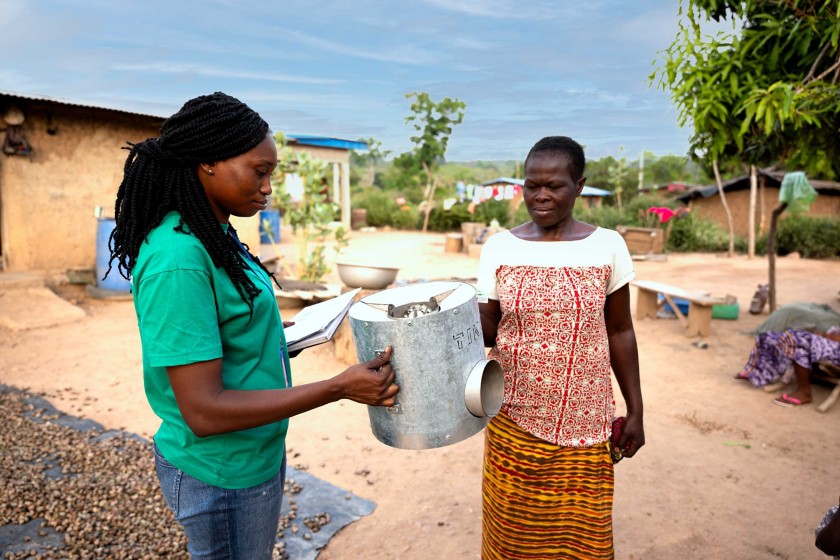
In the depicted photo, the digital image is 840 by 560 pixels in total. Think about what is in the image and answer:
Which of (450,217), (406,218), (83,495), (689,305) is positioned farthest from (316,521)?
(406,218)

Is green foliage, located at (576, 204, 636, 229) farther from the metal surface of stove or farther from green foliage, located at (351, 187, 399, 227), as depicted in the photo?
the metal surface of stove

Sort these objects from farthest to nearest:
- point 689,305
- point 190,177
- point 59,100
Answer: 1. point 59,100
2. point 689,305
3. point 190,177

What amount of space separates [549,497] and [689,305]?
20.1 feet

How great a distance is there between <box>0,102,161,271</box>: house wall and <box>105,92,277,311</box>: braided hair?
308 inches

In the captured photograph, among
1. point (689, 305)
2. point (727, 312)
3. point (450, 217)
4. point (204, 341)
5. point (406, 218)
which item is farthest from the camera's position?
point (406, 218)

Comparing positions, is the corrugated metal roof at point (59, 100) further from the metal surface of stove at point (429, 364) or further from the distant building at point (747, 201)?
the distant building at point (747, 201)

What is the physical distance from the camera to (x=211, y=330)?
3.61 feet

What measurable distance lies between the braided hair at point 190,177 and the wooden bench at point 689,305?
651 cm

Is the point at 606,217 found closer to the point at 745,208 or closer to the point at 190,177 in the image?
the point at 745,208

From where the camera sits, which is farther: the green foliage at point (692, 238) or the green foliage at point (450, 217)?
the green foliage at point (450, 217)

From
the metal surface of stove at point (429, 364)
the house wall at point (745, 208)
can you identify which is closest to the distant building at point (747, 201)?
the house wall at point (745, 208)

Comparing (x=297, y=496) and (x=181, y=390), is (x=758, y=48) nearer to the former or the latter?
(x=297, y=496)

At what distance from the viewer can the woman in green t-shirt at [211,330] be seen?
3.58 ft

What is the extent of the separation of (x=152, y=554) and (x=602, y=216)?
58.9ft
